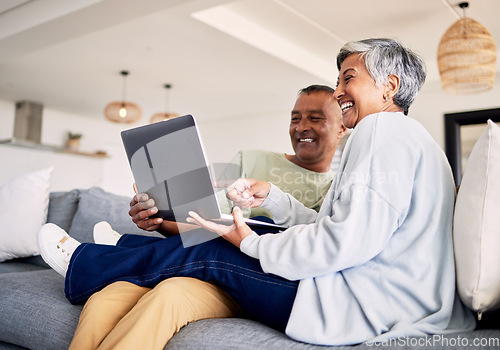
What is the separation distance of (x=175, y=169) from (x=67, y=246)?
53 centimetres

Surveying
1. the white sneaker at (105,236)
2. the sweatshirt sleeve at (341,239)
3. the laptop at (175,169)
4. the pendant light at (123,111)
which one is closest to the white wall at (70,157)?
the pendant light at (123,111)

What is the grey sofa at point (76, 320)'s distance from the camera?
1.06m

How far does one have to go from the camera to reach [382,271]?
1.11 meters

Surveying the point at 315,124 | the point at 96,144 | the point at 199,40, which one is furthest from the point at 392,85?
the point at 96,144

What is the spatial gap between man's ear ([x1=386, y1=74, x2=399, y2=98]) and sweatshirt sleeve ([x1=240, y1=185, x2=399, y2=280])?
0.45 m

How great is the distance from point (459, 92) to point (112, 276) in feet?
13.5

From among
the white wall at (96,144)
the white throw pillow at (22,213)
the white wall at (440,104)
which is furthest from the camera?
the white wall at (96,144)

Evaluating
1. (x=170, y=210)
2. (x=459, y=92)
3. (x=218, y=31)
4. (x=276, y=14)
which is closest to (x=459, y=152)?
(x=459, y=92)

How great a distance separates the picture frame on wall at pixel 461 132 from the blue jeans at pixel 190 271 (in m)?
5.61

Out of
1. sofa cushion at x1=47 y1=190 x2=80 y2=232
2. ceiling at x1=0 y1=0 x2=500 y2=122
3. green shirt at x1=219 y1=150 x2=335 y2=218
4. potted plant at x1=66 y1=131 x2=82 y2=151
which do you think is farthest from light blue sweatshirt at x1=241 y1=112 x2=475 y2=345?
potted plant at x1=66 y1=131 x2=82 y2=151

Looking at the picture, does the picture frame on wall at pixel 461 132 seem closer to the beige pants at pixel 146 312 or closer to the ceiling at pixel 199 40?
the ceiling at pixel 199 40

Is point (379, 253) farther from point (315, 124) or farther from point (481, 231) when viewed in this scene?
point (315, 124)

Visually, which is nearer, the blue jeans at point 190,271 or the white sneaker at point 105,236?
the blue jeans at point 190,271

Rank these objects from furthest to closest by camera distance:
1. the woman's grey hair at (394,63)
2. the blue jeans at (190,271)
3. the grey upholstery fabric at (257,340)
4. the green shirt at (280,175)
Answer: the green shirt at (280,175), the woman's grey hair at (394,63), the blue jeans at (190,271), the grey upholstery fabric at (257,340)
